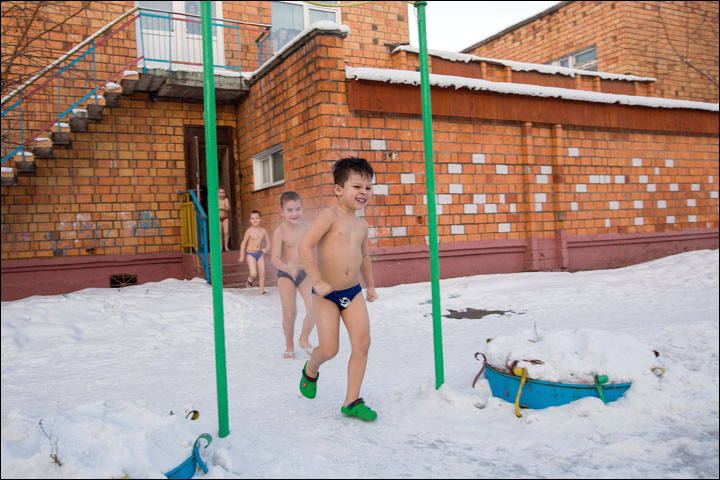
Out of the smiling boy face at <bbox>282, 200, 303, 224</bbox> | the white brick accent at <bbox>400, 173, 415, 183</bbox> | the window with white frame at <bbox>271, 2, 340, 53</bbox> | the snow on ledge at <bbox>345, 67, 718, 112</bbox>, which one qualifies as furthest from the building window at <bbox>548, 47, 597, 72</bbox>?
the smiling boy face at <bbox>282, 200, 303, 224</bbox>

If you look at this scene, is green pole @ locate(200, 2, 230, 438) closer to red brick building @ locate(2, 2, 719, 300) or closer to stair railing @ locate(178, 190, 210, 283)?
red brick building @ locate(2, 2, 719, 300)

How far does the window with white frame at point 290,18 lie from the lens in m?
11.6

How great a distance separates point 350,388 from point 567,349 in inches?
49.5

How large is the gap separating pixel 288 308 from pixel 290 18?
360 inches

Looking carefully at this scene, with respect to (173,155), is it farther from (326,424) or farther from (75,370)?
(326,424)

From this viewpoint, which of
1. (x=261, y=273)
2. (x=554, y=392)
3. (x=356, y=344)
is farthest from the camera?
(x=261, y=273)

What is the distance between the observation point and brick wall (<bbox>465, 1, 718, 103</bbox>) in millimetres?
15000

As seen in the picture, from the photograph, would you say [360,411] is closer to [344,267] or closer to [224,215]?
[344,267]

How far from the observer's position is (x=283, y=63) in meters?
8.78

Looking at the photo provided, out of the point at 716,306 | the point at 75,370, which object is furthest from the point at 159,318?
the point at 716,306

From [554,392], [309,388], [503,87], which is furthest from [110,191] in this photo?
[554,392]

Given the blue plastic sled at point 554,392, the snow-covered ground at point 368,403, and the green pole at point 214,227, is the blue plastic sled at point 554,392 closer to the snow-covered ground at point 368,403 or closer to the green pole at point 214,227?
the snow-covered ground at point 368,403

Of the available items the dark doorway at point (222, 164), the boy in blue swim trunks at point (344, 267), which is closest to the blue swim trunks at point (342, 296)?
the boy in blue swim trunks at point (344, 267)

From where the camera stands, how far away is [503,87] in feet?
29.6
